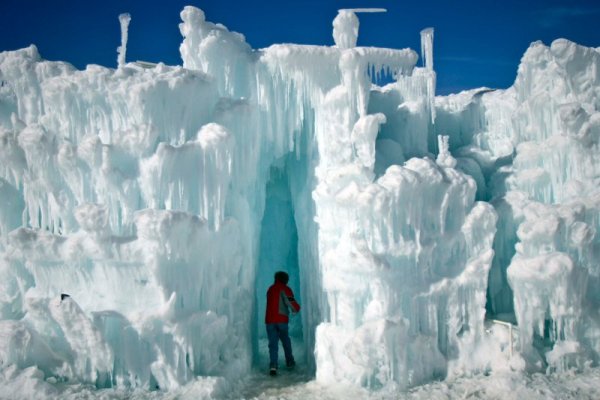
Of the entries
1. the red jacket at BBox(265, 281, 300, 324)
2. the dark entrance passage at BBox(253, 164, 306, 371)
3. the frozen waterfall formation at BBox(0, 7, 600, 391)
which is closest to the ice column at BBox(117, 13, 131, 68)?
the frozen waterfall formation at BBox(0, 7, 600, 391)

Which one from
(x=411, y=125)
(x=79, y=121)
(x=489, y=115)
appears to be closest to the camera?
(x=79, y=121)

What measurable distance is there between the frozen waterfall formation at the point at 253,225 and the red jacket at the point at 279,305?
50 cm

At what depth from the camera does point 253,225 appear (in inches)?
456

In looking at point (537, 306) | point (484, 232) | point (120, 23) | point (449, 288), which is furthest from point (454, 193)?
point (120, 23)

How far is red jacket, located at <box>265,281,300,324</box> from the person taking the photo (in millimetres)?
10758

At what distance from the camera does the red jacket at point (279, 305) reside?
424 inches

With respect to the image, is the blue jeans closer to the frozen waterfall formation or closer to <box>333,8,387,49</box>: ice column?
the frozen waterfall formation

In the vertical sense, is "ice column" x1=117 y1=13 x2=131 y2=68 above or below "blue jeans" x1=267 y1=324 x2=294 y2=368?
above

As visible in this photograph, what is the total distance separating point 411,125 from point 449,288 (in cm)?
450

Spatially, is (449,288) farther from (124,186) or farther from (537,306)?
(124,186)

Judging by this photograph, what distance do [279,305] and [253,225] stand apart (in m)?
1.88

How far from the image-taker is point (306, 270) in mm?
11953

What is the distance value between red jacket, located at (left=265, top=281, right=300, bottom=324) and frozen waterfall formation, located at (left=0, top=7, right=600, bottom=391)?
0.50m

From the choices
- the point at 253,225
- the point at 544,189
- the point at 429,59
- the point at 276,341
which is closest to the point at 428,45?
the point at 429,59
